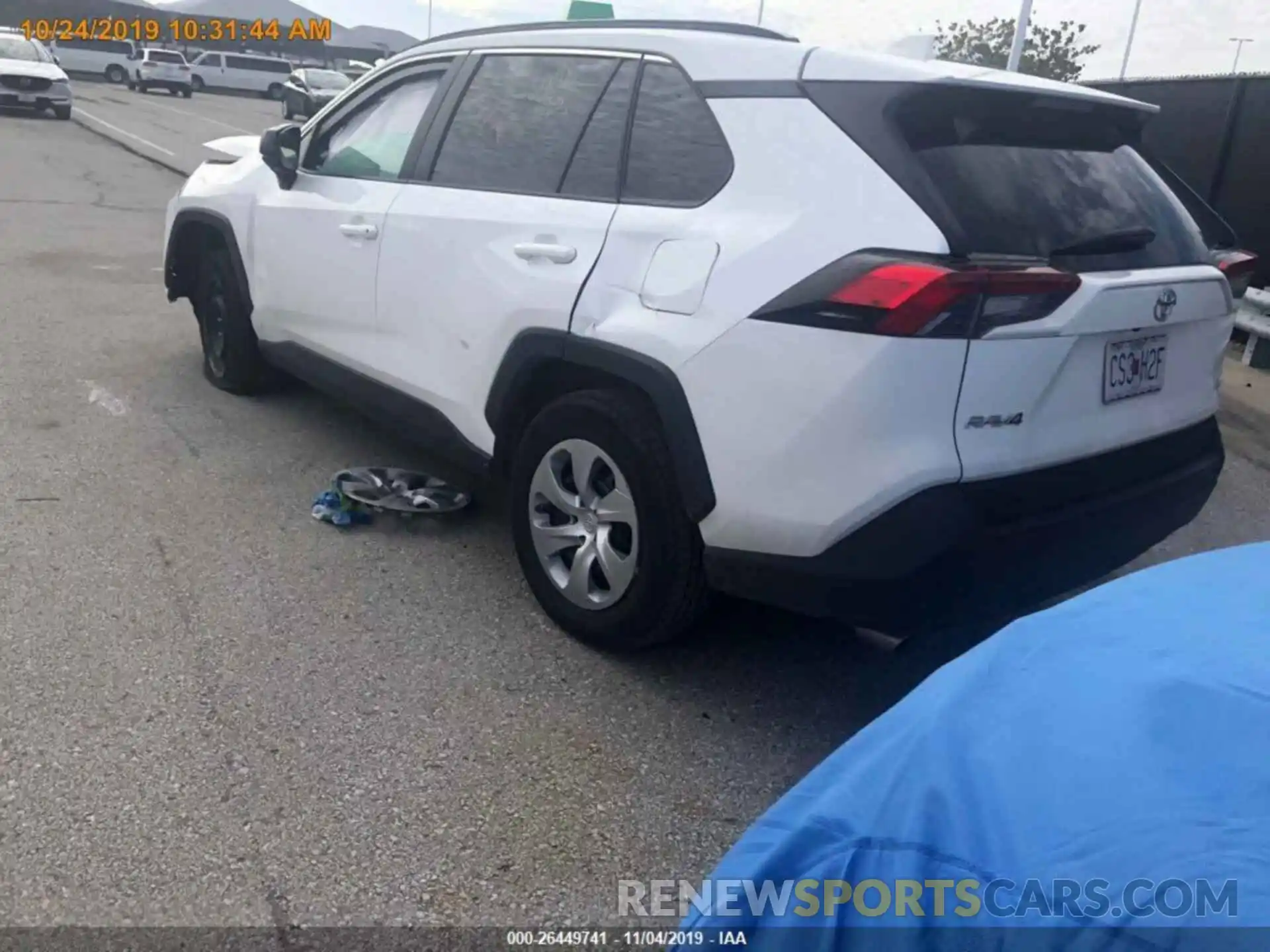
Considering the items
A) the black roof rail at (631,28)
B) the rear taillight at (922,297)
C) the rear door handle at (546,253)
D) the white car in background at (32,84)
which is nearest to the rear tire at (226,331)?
the black roof rail at (631,28)

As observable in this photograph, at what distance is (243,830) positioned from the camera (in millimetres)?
2660

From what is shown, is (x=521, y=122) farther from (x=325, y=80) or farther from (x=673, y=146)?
(x=325, y=80)

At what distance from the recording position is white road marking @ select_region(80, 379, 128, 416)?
546 cm

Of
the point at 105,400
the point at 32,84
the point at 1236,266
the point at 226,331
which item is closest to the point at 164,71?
the point at 32,84

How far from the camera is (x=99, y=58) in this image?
47.6 m

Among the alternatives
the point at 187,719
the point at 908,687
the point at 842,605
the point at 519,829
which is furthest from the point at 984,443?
the point at 187,719

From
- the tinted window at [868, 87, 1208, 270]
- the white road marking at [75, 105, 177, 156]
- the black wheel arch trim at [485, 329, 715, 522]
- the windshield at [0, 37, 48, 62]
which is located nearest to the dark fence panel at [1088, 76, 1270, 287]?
the tinted window at [868, 87, 1208, 270]

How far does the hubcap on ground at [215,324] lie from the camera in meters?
5.60

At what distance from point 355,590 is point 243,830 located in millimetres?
1298

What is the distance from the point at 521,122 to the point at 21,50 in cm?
2728

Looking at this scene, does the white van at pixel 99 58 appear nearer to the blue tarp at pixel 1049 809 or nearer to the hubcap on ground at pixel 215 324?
the hubcap on ground at pixel 215 324

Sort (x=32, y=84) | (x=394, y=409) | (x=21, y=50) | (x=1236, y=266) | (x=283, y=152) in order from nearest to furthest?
1. (x=1236, y=266)
2. (x=394, y=409)
3. (x=283, y=152)
4. (x=32, y=84)
5. (x=21, y=50)

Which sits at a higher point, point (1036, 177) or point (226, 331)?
point (1036, 177)

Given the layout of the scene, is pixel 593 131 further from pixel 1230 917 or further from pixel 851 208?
pixel 1230 917
